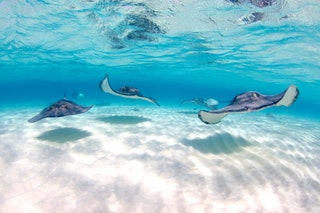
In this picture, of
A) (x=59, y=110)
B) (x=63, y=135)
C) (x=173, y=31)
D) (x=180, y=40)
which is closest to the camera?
(x=59, y=110)

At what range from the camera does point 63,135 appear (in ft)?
24.0

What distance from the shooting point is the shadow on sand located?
21.3 feet

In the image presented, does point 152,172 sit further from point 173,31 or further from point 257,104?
point 173,31

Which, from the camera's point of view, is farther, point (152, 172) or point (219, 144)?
point (219, 144)

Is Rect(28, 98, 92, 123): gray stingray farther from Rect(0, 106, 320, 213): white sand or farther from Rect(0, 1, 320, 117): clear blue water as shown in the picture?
Rect(0, 1, 320, 117): clear blue water

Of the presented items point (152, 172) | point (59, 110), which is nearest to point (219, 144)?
point (152, 172)

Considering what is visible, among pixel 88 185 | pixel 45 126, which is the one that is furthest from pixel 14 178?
pixel 45 126

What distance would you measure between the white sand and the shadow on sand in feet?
0.11

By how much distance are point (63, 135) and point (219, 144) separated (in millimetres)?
5300

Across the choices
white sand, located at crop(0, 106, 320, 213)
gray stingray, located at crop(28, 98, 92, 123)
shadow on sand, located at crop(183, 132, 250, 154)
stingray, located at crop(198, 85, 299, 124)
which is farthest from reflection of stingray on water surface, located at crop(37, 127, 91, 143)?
stingray, located at crop(198, 85, 299, 124)

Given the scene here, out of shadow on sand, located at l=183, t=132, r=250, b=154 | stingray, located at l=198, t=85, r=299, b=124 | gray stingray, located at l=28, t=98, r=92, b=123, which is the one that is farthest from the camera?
shadow on sand, located at l=183, t=132, r=250, b=154

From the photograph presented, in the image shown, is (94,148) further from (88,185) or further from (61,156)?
(88,185)

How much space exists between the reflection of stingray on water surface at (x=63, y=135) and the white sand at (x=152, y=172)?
3 cm

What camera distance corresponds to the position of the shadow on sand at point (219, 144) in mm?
6491
